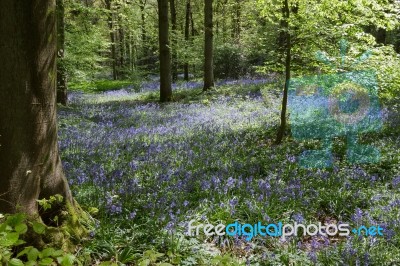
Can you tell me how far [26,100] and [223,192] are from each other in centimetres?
307

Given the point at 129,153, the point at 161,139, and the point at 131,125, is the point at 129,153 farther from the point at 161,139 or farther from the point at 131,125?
the point at 131,125

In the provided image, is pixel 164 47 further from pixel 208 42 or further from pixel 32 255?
pixel 32 255

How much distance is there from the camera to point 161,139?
866cm

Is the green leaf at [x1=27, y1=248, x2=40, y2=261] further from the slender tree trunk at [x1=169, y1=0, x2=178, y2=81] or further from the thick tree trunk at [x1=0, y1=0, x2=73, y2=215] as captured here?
the slender tree trunk at [x1=169, y1=0, x2=178, y2=81]

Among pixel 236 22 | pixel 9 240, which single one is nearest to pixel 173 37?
pixel 236 22

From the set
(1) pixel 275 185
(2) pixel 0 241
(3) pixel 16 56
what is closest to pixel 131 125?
(1) pixel 275 185

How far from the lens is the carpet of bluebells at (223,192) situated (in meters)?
4.05

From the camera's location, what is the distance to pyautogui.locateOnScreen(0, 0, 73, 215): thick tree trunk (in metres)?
3.38

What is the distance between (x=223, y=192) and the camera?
5.36 meters

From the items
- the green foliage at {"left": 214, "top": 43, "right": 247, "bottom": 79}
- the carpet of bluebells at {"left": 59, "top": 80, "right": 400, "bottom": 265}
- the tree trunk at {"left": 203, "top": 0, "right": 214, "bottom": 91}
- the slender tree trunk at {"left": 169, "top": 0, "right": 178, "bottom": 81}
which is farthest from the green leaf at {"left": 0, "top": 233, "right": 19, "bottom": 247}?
the green foliage at {"left": 214, "top": 43, "right": 247, "bottom": 79}

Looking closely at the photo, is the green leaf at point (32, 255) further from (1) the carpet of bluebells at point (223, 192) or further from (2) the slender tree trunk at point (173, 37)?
(2) the slender tree trunk at point (173, 37)

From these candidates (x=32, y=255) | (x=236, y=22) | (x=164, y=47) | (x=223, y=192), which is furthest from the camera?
(x=236, y=22)

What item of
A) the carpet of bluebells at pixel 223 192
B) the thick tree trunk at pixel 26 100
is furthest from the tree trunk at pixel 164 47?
the thick tree trunk at pixel 26 100

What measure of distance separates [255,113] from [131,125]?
4.21 metres
